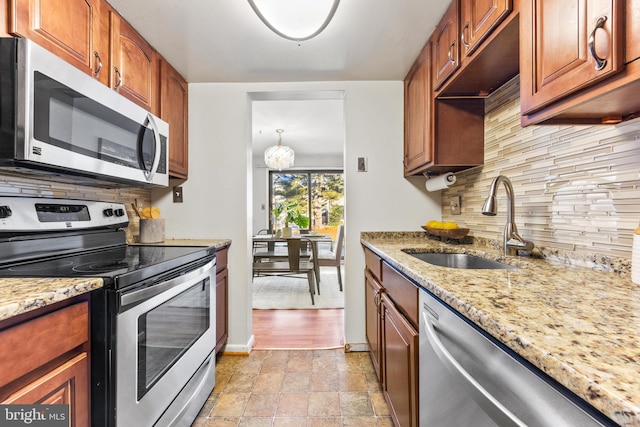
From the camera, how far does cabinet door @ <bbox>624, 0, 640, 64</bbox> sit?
623 mm

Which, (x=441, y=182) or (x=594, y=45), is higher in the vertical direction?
(x=594, y=45)

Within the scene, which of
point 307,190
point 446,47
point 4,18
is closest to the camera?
point 4,18

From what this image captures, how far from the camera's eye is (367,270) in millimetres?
2240

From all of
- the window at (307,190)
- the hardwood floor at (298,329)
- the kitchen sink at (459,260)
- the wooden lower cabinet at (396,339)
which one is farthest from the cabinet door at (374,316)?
the window at (307,190)

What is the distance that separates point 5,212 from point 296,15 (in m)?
1.42

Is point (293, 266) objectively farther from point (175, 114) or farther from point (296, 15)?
point (296, 15)

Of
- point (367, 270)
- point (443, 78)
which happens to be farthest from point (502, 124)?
point (367, 270)

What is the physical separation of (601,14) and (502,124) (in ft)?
3.35

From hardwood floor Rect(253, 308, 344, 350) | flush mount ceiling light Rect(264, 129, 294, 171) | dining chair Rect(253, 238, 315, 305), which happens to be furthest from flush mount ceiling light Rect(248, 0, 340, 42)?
flush mount ceiling light Rect(264, 129, 294, 171)

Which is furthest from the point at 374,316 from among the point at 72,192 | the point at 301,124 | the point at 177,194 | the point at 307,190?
the point at 307,190

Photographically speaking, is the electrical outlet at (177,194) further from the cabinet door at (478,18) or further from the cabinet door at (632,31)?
the cabinet door at (632,31)

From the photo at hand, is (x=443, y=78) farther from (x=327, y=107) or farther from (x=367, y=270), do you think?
(x=327, y=107)

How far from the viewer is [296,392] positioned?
1.80 m

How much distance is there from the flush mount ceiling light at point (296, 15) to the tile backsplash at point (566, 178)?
100 centimetres
